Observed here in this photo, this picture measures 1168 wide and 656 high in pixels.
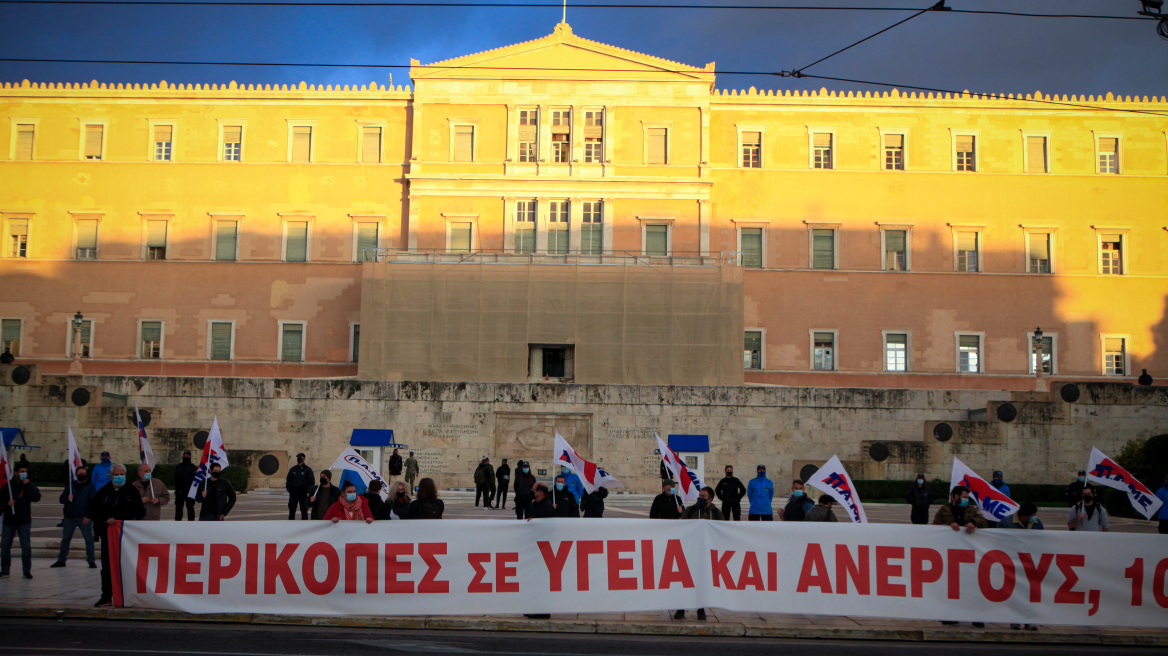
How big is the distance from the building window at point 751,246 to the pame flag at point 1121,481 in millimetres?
29732

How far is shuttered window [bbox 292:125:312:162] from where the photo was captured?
148 ft

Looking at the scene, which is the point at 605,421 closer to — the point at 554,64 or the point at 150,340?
the point at 554,64

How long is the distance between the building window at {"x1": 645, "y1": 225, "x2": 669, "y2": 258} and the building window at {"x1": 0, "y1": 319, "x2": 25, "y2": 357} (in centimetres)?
2794

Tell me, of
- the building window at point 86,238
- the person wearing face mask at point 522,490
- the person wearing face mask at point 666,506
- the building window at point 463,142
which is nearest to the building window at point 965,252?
the building window at point 463,142

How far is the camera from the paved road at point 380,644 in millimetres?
10031

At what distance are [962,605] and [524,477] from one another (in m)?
10.9

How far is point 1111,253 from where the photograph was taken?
44.7 m

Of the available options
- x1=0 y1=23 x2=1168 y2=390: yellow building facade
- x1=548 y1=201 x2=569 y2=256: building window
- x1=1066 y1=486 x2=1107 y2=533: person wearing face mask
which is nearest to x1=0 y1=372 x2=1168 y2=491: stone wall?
x1=0 y1=23 x2=1168 y2=390: yellow building facade

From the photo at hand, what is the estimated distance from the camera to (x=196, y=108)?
149ft

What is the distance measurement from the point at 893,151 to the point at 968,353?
9680 millimetres

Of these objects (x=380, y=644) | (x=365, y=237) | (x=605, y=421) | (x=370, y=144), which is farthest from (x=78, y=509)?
(x=370, y=144)

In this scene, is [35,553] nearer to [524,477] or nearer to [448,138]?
[524,477]

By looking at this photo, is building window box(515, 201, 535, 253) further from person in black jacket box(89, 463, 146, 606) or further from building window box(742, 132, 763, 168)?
person in black jacket box(89, 463, 146, 606)

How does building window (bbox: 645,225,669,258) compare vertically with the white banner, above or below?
above
